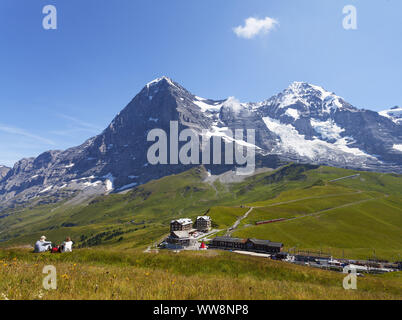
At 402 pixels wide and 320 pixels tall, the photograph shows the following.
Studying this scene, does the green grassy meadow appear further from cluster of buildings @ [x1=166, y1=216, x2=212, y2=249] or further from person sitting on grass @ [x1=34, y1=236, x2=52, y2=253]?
cluster of buildings @ [x1=166, y1=216, x2=212, y2=249]

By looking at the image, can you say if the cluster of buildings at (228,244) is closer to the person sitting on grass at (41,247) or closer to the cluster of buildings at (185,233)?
the cluster of buildings at (185,233)

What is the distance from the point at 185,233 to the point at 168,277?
316 feet

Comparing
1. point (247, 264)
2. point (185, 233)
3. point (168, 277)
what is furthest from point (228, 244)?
point (168, 277)

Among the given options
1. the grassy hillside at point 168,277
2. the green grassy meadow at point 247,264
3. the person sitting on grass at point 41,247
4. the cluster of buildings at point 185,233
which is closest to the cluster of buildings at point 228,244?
the cluster of buildings at point 185,233

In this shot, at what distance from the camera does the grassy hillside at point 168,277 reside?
853 centimetres

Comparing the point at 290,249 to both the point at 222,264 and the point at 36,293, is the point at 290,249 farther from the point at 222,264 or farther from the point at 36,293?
the point at 36,293

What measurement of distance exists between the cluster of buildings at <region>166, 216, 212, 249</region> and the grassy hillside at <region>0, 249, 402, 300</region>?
267 feet

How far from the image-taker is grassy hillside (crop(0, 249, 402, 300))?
8531 mm

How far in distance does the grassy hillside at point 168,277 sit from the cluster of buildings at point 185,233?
81.2 m
